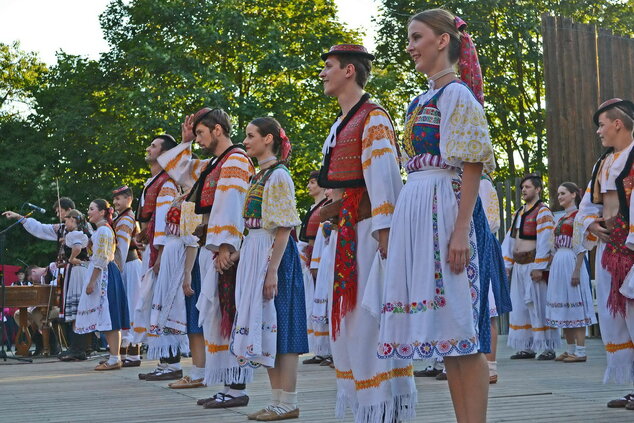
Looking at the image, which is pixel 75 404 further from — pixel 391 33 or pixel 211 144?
pixel 391 33

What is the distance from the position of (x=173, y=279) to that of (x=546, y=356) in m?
4.49

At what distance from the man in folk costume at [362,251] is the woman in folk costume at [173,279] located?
2.84 m

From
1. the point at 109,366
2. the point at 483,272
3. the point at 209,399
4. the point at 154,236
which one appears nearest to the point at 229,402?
the point at 209,399

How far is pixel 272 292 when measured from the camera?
5.23 meters

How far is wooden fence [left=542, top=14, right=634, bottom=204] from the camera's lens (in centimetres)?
1446

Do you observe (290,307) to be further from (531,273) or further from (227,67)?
(227,67)

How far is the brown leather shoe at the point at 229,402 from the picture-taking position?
5.72 metres

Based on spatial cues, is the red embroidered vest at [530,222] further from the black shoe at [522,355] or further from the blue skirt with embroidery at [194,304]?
the blue skirt with embroidery at [194,304]

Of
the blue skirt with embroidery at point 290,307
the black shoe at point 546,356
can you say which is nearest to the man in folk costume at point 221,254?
the blue skirt with embroidery at point 290,307

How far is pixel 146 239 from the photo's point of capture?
7.64m

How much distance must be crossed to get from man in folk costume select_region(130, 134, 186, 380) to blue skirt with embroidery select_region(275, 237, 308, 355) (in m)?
2.05

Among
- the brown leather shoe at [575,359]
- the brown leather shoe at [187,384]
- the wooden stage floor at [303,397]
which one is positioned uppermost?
the brown leather shoe at [575,359]

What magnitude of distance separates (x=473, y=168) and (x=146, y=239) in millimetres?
4731

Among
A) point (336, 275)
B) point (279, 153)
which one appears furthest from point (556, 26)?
point (336, 275)
